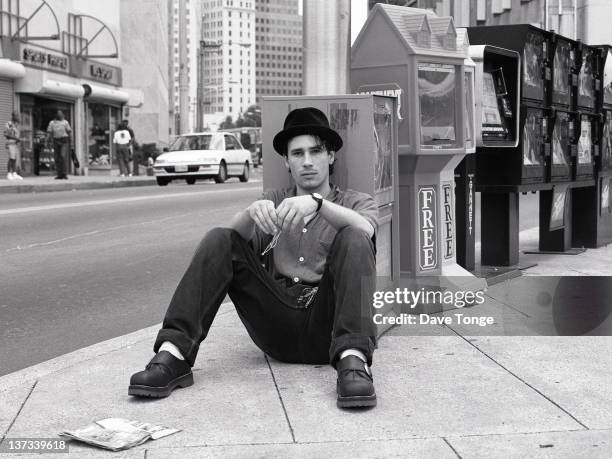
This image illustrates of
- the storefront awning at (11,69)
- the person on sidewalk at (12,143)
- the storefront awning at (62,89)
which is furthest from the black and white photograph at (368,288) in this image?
the storefront awning at (62,89)

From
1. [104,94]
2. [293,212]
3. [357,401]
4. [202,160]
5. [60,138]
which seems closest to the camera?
[357,401]

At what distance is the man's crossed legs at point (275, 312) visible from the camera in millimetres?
3787

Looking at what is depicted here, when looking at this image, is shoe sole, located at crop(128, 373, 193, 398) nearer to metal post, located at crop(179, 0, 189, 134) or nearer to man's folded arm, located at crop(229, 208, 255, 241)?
man's folded arm, located at crop(229, 208, 255, 241)

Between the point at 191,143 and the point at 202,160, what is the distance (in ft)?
3.97

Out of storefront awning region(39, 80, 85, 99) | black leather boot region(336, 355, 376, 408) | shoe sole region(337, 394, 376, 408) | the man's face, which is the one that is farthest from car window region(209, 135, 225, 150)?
shoe sole region(337, 394, 376, 408)

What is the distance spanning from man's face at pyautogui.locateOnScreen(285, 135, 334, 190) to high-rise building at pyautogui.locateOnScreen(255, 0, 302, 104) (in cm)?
10751

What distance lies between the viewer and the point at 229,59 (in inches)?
5340

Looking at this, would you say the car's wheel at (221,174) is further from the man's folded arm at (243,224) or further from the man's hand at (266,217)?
the man's hand at (266,217)

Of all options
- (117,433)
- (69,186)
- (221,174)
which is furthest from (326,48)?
(221,174)

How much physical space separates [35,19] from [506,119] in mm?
24199

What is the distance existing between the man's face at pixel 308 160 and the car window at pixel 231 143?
2286cm

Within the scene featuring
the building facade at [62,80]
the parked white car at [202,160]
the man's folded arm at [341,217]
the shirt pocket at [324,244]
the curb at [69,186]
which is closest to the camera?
the man's folded arm at [341,217]

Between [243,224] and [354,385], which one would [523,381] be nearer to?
[354,385]

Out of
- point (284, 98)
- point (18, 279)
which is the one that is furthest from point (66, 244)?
point (284, 98)
